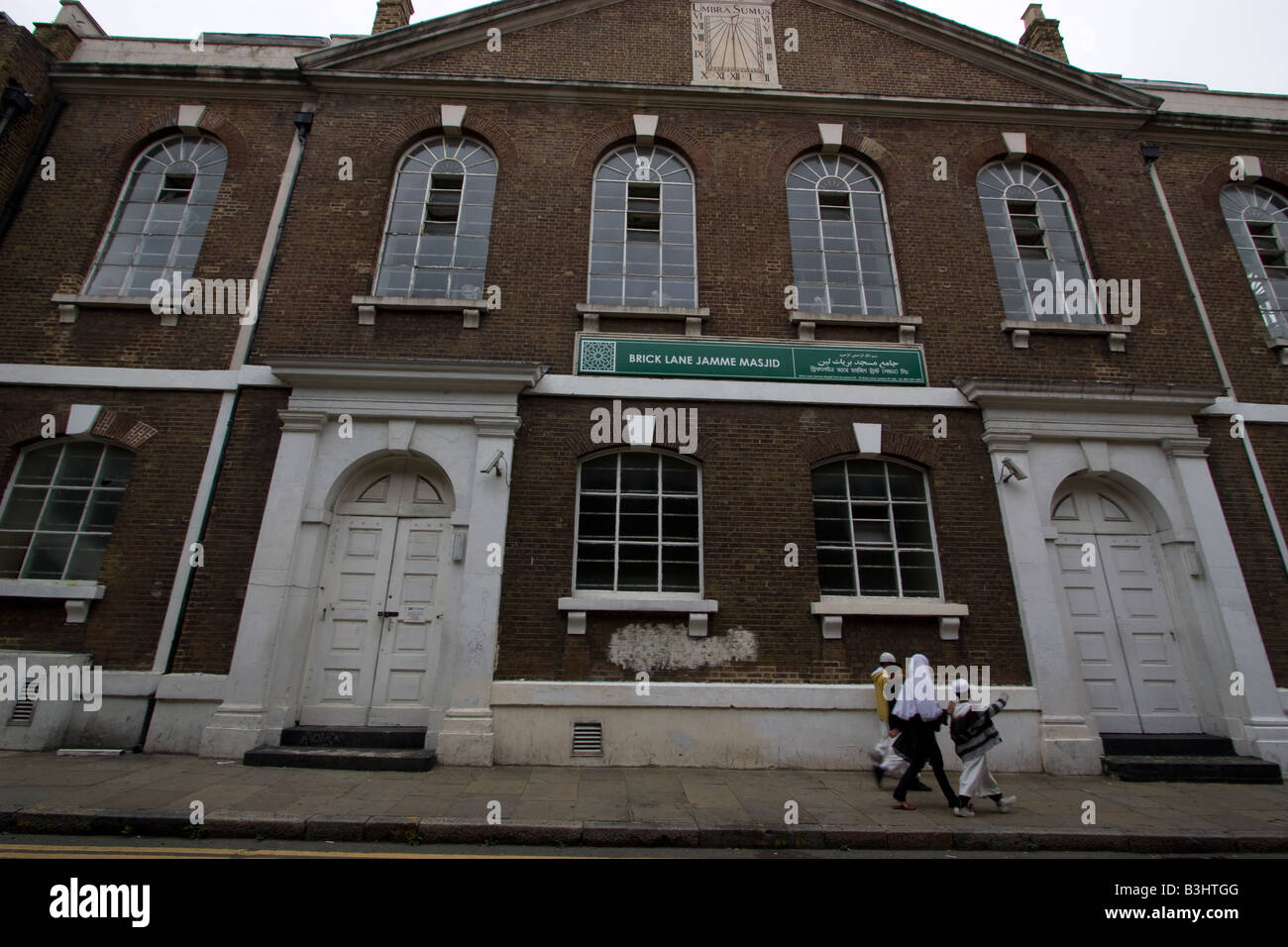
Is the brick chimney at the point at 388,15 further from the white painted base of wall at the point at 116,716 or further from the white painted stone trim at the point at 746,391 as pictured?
the white painted base of wall at the point at 116,716

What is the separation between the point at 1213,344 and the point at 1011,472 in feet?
14.9

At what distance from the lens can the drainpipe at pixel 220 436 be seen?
745 centimetres

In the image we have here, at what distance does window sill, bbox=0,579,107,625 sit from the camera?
7.48 meters

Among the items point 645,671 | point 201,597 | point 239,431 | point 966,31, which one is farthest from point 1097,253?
point 201,597

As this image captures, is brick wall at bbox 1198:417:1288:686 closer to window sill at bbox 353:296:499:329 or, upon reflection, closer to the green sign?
the green sign

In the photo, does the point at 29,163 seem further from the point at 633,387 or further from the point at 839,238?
the point at 839,238

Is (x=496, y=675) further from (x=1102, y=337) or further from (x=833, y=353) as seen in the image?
(x=1102, y=337)

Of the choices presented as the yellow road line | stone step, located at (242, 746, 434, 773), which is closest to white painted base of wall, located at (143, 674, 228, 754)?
stone step, located at (242, 746, 434, 773)

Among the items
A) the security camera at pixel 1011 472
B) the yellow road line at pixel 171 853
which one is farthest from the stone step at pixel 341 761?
the security camera at pixel 1011 472

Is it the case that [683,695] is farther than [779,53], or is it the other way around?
[779,53]

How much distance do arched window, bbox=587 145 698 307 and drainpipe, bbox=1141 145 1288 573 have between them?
318 inches

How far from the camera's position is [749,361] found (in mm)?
8641

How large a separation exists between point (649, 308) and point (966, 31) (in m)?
8.30

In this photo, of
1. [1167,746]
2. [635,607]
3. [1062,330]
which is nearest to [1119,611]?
[1167,746]
